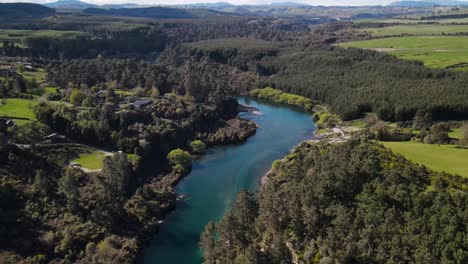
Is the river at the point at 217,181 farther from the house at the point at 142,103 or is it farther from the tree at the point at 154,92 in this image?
the tree at the point at 154,92

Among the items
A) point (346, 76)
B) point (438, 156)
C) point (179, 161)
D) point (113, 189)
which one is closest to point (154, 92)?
point (179, 161)

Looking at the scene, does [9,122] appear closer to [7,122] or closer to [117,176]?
[7,122]

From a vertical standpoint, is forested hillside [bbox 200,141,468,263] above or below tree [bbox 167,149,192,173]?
above

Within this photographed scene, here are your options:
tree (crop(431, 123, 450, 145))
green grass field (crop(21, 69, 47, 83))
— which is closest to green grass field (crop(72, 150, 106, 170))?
green grass field (crop(21, 69, 47, 83))

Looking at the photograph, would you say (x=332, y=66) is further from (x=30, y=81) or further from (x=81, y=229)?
(x=81, y=229)

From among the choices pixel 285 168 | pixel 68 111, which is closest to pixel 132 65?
pixel 68 111

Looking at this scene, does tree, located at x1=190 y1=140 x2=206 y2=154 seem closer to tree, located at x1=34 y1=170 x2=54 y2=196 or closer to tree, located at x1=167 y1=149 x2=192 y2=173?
tree, located at x1=167 y1=149 x2=192 y2=173

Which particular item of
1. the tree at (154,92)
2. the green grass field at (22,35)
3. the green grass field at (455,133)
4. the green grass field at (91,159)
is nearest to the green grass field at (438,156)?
the green grass field at (455,133)
